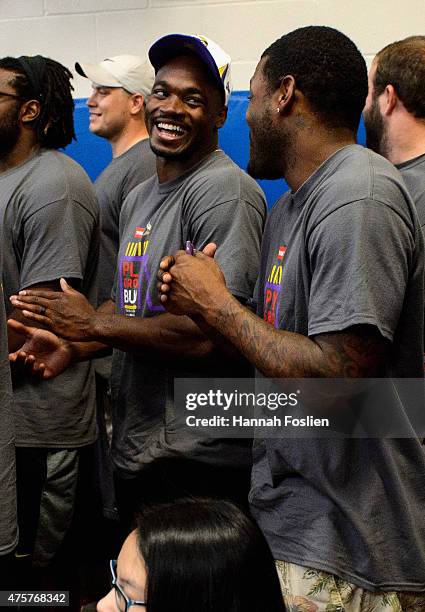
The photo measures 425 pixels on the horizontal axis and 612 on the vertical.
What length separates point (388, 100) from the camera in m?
2.20

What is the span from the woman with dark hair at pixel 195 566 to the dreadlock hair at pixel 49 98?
63.1 inches

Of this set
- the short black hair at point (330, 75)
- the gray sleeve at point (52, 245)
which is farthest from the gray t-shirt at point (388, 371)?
the gray sleeve at point (52, 245)

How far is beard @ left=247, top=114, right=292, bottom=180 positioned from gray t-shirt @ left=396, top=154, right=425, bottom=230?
397 mm

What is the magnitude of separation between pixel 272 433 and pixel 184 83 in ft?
3.18

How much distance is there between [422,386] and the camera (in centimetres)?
151

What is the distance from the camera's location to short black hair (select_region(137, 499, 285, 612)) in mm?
923

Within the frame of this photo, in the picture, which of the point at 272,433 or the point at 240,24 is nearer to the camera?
the point at 272,433

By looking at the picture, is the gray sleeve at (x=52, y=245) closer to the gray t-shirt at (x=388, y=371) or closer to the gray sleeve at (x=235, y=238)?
the gray sleeve at (x=235, y=238)

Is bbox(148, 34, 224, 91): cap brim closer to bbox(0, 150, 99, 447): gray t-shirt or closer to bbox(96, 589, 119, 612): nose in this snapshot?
bbox(0, 150, 99, 447): gray t-shirt

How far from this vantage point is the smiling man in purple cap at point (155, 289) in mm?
1879

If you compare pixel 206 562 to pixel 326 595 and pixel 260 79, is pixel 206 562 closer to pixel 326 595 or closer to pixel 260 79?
pixel 326 595

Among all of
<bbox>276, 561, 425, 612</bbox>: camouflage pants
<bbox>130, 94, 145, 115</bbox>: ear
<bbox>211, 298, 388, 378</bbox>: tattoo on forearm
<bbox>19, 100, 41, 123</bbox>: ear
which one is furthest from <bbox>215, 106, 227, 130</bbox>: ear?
<bbox>130, 94, 145, 115</bbox>: ear

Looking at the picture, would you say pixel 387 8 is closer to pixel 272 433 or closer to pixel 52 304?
pixel 52 304

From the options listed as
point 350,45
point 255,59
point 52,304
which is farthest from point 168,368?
point 255,59
